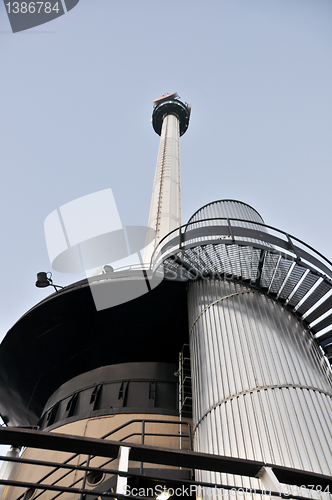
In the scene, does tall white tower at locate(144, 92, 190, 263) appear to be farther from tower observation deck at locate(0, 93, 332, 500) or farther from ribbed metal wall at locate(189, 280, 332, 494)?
ribbed metal wall at locate(189, 280, 332, 494)

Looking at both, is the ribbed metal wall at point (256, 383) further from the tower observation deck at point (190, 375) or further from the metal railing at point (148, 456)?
the metal railing at point (148, 456)

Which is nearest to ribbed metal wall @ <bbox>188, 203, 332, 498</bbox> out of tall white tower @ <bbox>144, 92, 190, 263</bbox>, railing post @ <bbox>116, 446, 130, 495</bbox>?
railing post @ <bbox>116, 446, 130, 495</bbox>

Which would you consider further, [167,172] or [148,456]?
[167,172]

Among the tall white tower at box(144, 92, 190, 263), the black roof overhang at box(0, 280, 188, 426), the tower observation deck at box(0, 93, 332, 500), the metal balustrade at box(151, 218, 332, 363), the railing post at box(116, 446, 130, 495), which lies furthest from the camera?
the tall white tower at box(144, 92, 190, 263)

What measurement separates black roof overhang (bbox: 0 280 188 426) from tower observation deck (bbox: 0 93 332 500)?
0.16ft

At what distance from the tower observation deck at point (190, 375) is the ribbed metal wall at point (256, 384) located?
28mm

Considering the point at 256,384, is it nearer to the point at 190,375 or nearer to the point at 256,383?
the point at 256,383

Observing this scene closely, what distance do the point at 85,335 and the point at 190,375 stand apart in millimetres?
3957

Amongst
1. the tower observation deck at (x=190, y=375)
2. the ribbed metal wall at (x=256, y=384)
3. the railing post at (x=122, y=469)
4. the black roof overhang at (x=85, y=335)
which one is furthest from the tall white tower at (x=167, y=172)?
the railing post at (x=122, y=469)

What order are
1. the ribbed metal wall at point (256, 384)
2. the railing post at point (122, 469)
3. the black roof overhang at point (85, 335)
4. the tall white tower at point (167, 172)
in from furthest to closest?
the tall white tower at point (167, 172)
the black roof overhang at point (85, 335)
the ribbed metal wall at point (256, 384)
the railing post at point (122, 469)

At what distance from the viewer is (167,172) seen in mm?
28547

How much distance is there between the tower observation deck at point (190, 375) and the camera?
6.31 m

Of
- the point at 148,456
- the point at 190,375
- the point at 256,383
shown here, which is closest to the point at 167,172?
the point at 190,375

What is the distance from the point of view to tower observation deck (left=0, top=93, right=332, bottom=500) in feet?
20.7
